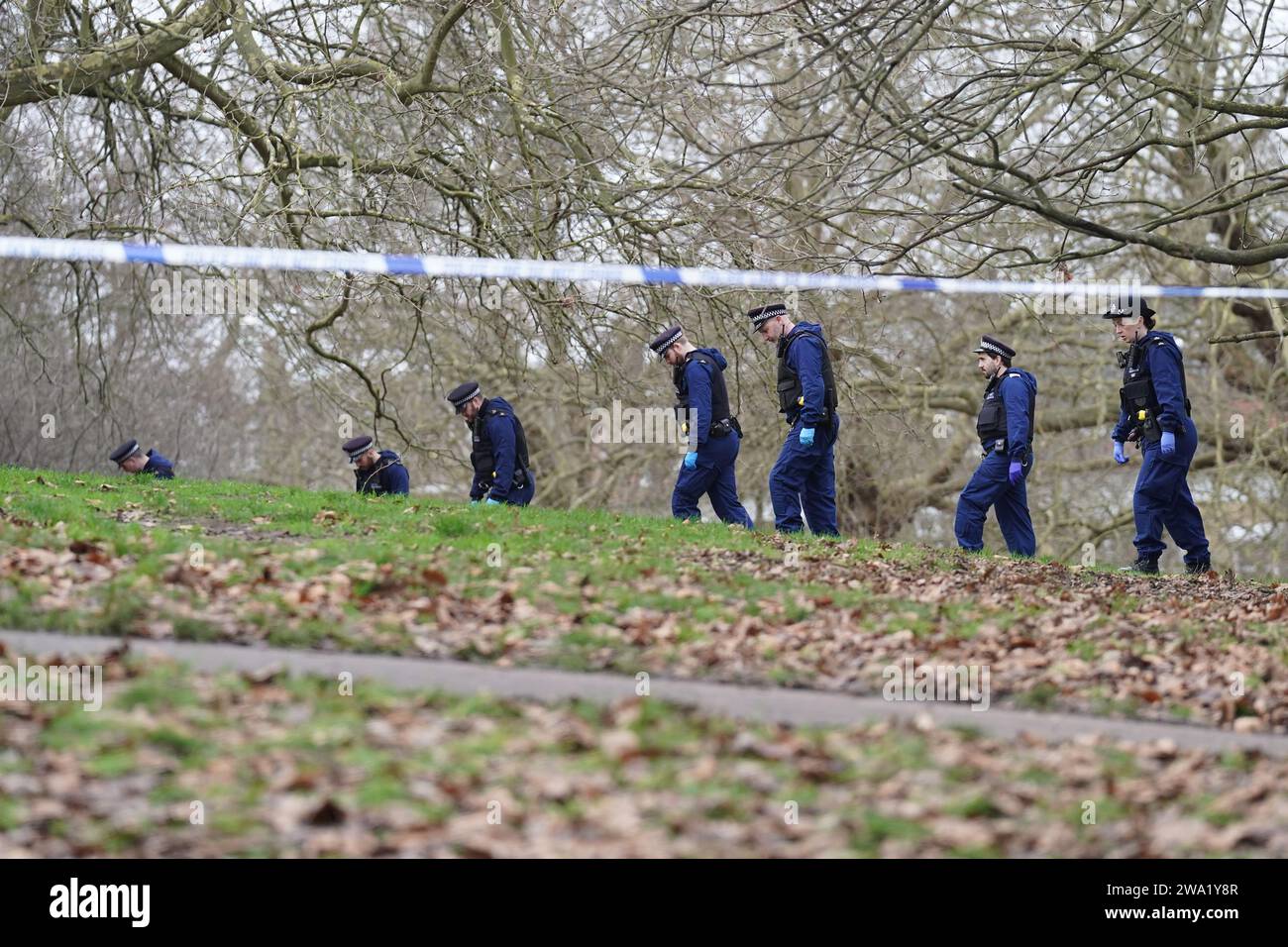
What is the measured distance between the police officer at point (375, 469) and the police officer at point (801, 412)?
209 inches

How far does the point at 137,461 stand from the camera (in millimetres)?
19750

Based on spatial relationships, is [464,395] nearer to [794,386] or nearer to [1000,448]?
[794,386]

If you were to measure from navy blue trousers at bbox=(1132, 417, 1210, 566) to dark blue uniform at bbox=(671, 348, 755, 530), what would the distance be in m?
3.49

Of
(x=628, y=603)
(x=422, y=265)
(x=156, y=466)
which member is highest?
(x=422, y=265)

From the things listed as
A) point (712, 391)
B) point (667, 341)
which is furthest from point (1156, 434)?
point (667, 341)

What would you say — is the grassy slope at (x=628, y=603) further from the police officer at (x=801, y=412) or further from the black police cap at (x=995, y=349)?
the black police cap at (x=995, y=349)

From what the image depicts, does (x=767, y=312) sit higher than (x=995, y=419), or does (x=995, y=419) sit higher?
(x=767, y=312)

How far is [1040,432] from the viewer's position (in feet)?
81.4

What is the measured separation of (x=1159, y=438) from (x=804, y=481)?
3119 mm

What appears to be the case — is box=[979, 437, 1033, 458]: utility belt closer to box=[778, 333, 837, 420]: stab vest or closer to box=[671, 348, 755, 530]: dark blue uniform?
box=[778, 333, 837, 420]: stab vest

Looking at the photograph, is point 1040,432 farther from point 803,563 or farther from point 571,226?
point 803,563

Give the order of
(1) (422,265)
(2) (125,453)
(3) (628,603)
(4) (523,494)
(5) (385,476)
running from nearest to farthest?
1. (3) (628,603)
2. (1) (422,265)
3. (4) (523,494)
4. (5) (385,476)
5. (2) (125,453)
